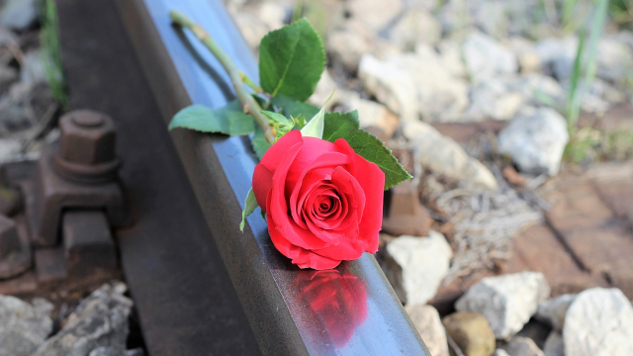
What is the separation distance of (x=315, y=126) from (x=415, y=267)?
0.73m

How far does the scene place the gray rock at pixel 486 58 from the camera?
120 inches

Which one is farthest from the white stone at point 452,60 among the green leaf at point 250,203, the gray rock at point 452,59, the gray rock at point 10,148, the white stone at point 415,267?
the green leaf at point 250,203

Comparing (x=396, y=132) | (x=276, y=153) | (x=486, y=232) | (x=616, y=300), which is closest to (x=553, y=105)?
(x=396, y=132)

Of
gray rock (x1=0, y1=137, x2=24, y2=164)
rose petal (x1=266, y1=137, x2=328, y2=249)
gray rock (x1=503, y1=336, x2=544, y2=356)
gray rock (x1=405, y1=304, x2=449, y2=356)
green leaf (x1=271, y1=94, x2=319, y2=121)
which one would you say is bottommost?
gray rock (x1=0, y1=137, x2=24, y2=164)

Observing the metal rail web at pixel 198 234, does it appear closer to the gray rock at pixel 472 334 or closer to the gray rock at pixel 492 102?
the gray rock at pixel 472 334

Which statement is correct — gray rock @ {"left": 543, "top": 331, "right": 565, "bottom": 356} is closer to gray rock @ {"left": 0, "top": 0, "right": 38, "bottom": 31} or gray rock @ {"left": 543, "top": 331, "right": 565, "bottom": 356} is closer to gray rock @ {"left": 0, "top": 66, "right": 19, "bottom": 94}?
gray rock @ {"left": 0, "top": 66, "right": 19, "bottom": 94}

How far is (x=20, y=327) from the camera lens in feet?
4.57

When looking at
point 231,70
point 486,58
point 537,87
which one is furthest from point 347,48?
point 231,70

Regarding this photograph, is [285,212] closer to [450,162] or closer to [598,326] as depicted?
[598,326]

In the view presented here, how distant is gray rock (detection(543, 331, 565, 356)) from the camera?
1.49 m

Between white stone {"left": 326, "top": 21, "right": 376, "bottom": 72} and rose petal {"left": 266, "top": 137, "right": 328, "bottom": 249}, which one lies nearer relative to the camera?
rose petal {"left": 266, "top": 137, "right": 328, "bottom": 249}

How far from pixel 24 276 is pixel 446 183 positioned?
49.2 inches

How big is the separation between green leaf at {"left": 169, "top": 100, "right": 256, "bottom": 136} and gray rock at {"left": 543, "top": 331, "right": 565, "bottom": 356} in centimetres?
91

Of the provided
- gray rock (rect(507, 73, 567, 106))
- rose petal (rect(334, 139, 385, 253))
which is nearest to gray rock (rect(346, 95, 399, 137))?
gray rock (rect(507, 73, 567, 106))
